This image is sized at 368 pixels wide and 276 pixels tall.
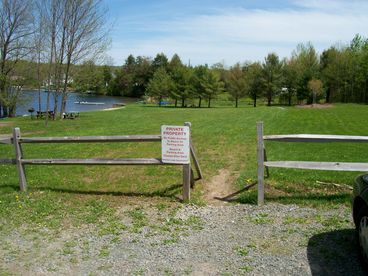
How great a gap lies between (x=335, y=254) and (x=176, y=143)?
3125 millimetres

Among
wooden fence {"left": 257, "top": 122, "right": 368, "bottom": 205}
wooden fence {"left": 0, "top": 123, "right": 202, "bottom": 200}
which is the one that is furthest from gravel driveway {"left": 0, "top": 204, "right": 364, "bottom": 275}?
wooden fence {"left": 0, "top": 123, "right": 202, "bottom": 200}

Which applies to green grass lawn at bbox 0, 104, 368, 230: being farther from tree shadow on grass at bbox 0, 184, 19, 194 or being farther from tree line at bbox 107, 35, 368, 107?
tree line at bbox 107, 35, 368, 107

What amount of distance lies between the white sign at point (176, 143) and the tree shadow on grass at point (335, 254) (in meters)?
2.52

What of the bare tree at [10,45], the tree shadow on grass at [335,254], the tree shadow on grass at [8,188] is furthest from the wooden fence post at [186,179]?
the bare tree at [10,45]

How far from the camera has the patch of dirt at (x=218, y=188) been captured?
7.35 m

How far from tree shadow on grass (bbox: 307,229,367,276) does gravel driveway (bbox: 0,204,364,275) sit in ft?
0.03

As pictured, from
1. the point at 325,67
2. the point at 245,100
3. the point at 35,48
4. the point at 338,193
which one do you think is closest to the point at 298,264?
the point at 338,193

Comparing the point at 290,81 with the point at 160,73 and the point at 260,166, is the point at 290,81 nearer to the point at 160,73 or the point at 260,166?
the point at 160,73

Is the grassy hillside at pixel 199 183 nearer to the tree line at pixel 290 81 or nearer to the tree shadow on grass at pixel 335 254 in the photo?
the tree shadow on grass at pixel 335 254

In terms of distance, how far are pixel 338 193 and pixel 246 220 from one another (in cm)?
211

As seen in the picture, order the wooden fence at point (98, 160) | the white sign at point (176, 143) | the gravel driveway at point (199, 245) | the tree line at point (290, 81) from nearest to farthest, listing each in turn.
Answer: the gravel driveway at point (199, 245) → the white sign at point (176, 143) → the wooden fence at point (98, 160) → the tree line at point (290, 81)

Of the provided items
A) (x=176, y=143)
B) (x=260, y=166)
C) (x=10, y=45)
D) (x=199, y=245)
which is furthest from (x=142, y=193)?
(x=10, y=45)

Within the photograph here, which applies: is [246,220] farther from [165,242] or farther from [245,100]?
[245,100]

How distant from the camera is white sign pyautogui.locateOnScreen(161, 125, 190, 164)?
6992 mm
